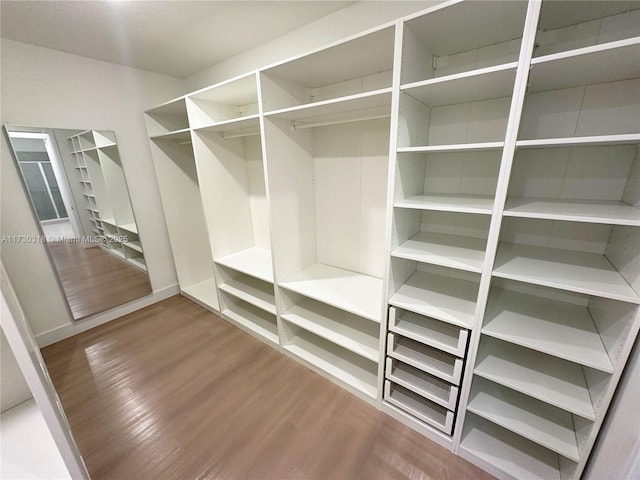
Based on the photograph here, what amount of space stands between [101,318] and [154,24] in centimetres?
292

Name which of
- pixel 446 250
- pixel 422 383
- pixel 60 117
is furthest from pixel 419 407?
pixel 60 117

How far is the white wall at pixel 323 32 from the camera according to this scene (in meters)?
1.48

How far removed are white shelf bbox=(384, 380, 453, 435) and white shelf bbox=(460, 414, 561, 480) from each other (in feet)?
0.43

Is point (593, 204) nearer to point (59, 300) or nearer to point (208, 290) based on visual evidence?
point (208, 290)

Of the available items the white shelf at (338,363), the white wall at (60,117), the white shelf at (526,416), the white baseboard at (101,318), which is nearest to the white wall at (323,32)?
the white wall at (60,117)

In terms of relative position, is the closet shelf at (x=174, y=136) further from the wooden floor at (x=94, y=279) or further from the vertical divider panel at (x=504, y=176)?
the vertical divider panel at (x=504, y=176)

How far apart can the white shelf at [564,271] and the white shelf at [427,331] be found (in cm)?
40

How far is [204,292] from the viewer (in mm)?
3184

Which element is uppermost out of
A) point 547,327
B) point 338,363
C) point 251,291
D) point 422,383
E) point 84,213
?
point 84,213

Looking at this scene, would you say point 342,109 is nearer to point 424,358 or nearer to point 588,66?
point 588,66

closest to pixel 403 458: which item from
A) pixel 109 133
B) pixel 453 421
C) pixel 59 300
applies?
pixel 453 421

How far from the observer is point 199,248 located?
134 inches

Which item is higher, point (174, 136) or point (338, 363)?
point (174, 136)

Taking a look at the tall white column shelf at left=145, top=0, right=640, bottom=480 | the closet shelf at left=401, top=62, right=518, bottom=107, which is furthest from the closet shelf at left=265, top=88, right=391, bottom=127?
the closet shelf at left=401, top=62, right=518, bottom=107
